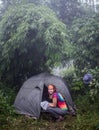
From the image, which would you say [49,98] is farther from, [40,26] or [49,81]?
[40,26]

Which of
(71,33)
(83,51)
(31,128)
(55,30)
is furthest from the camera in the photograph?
(71,33)

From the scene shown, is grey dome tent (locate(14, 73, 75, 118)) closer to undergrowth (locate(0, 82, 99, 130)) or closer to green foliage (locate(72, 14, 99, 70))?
undergrowth (locate(0, 82, 99, 130))

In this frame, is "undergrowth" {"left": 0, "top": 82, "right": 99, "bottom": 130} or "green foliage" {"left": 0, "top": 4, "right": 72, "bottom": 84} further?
"green foliage" {"left": 0, "top": 4, "right": 72, "bottom": 84}

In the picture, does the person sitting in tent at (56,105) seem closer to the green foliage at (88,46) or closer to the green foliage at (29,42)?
the green foliage at (29,42)

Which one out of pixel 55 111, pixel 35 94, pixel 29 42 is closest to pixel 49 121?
pixel 55 111

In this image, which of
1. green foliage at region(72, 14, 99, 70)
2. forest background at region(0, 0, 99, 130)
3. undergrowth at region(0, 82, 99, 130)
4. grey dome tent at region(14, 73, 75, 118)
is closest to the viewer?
undergrowth at region(0, 82, 99, 130)

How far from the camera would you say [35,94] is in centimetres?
668

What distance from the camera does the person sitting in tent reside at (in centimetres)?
614

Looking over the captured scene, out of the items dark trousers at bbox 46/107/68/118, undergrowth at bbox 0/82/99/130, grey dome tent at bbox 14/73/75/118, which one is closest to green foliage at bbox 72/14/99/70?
grey dome tent at bbox 14/73/75/118

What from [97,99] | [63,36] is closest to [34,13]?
[63,36]

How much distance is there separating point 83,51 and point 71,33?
123cm

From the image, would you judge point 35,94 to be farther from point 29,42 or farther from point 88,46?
point 88,46

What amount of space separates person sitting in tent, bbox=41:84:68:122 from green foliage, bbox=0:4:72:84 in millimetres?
1413

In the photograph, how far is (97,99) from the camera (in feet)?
23.3
